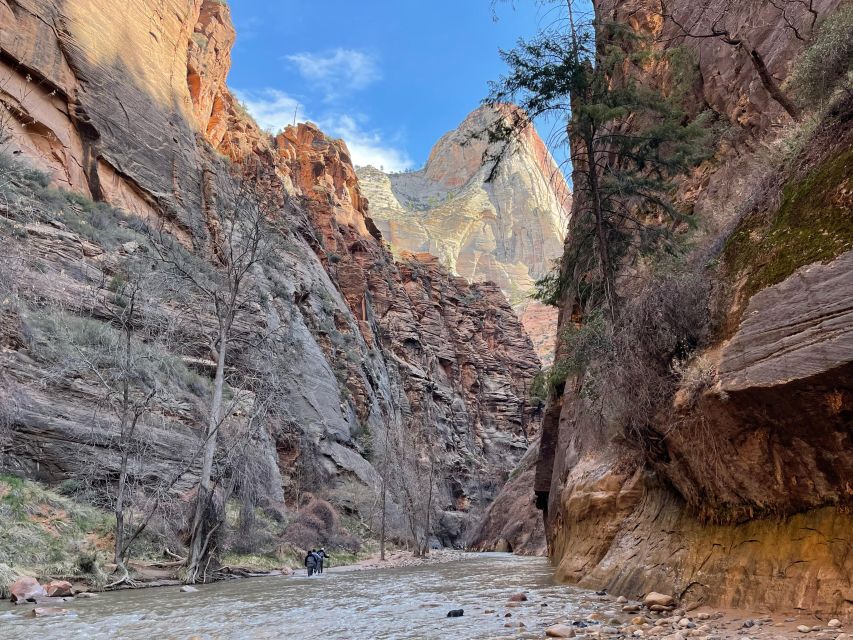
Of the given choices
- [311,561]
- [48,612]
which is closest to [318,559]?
[311,561]

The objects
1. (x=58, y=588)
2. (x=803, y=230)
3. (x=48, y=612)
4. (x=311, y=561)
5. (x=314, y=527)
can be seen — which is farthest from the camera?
(x=314, y=527)

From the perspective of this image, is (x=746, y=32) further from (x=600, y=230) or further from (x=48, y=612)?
(x=48, y=612)

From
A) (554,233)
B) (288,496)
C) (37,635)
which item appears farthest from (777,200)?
(554,233)

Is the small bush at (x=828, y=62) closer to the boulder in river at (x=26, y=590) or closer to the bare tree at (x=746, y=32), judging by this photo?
the bare tree at (x=746, y=32)

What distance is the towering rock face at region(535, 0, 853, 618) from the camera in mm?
4957

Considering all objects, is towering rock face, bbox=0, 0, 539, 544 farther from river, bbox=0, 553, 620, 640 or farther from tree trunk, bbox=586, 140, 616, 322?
tree trunk, bbox=586, 140, 616, 322

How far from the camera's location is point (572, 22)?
12.4 metres

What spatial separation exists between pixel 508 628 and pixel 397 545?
32.1 meters

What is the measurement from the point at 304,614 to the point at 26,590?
14.5 ft

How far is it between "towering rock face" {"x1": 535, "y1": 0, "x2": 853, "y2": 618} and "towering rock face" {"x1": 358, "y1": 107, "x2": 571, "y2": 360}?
128 metres

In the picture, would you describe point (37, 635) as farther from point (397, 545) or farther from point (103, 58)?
point (103, 58)

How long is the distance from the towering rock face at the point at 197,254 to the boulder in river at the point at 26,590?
16.8 ft

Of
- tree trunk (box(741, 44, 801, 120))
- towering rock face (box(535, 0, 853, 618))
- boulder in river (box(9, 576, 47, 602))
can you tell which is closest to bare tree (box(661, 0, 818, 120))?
tree trunk (box(741, 44, 801, 120))

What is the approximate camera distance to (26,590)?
862 cm
